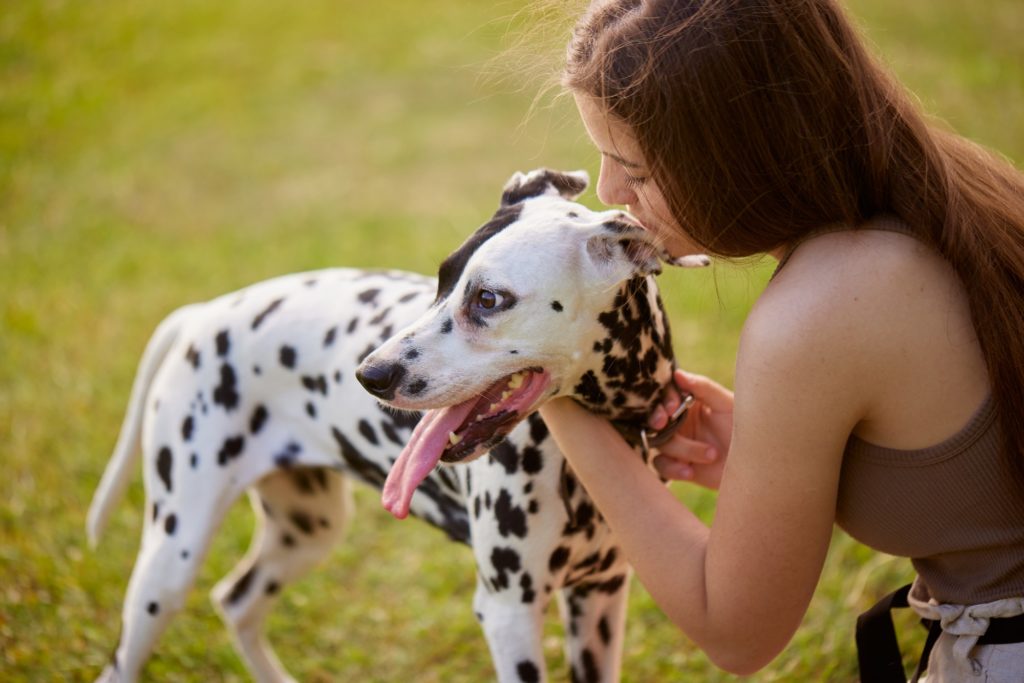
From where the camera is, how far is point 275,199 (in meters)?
8.69

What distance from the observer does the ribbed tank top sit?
6.70 feet

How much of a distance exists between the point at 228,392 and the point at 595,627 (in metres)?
1.39

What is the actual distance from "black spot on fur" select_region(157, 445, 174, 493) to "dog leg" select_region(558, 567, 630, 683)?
135cm

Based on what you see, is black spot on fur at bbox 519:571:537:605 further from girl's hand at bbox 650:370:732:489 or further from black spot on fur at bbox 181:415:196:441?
black spot on fur at bbox 181:415:196:441

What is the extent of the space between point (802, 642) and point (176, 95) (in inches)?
376

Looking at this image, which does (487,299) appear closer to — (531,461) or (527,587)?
(531,461)

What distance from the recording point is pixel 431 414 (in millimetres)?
2477

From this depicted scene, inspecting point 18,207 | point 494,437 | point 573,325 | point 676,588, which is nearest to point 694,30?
point 573,325

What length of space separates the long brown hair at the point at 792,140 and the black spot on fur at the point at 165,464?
6.27 ft

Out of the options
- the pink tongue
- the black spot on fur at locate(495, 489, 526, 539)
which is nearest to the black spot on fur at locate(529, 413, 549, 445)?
the black spot on fur at locate(495, 489, 526, 539)

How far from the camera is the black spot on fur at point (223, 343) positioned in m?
3.18

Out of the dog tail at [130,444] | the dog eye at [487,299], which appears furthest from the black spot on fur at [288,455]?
the dog eye at [487,299]

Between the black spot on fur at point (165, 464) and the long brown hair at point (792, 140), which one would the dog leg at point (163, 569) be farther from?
the long brown hair at point (792, 140)

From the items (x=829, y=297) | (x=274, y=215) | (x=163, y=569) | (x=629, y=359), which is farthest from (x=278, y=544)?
(x=274, y=215)
